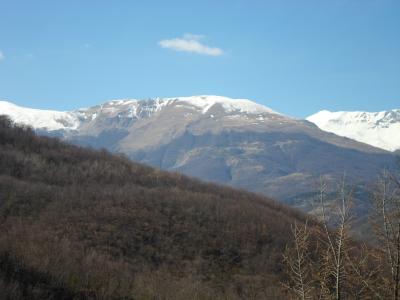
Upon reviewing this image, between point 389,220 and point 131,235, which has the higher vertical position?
point 389,220

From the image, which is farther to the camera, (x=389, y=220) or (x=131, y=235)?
(x=131, y=235)

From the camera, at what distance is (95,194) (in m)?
45.4

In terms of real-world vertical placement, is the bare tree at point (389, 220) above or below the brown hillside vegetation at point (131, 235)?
above

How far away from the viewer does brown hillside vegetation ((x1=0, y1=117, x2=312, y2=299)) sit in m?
21.5

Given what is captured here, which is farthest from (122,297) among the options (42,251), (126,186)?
(126,186)

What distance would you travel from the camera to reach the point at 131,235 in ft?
124

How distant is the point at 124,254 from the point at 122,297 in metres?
16.5

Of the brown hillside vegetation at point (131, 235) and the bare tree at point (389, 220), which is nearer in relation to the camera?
the bare tree at point (389, 220)

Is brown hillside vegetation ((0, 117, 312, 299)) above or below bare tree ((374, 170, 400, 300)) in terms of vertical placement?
below

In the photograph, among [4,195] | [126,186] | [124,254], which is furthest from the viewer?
[126,186]

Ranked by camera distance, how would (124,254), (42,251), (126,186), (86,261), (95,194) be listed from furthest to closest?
(126,186) → (95,194) → (124,254) → (86,261) → (42,251)

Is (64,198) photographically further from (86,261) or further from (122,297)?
(122,297)

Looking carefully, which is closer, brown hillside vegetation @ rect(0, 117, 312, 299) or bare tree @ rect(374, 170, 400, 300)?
bare tree @ rect(374, 170, 400, 300)

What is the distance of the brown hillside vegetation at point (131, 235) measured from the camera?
2147 centimetres
